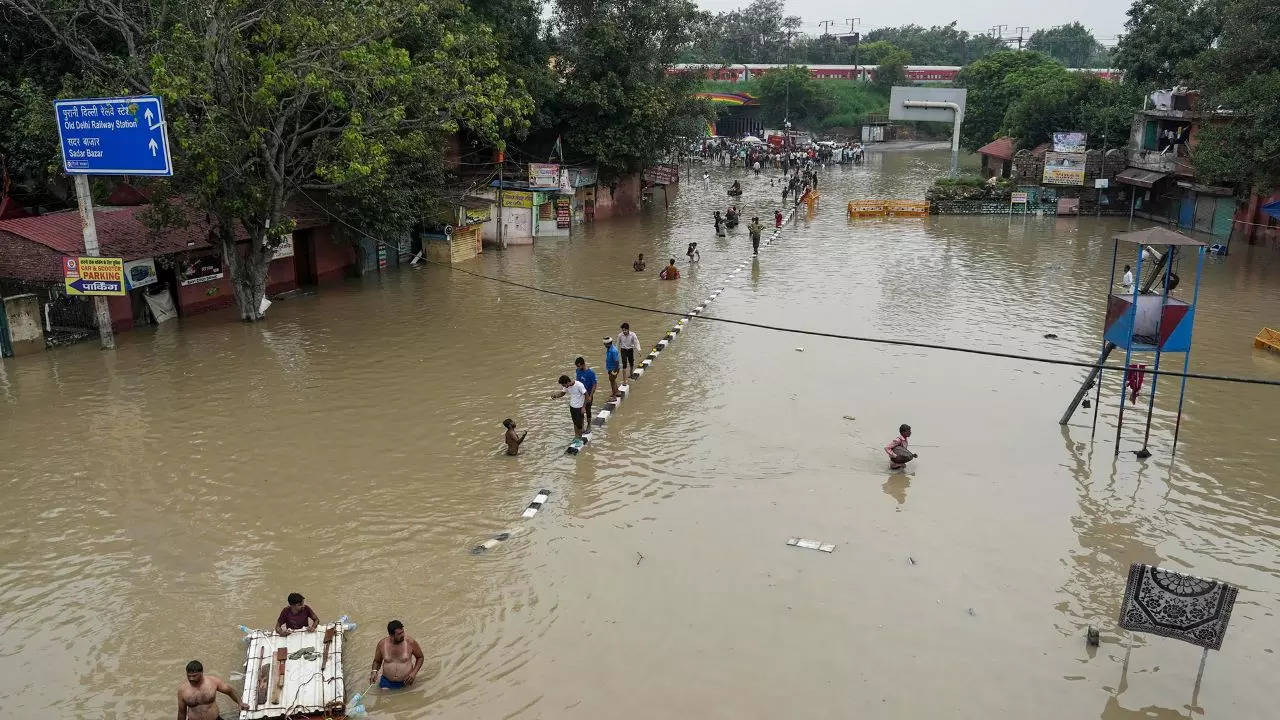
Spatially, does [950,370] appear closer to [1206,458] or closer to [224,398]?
[1206,458]

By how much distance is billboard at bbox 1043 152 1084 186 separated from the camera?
4095cm

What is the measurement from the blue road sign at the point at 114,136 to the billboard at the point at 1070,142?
37411mm

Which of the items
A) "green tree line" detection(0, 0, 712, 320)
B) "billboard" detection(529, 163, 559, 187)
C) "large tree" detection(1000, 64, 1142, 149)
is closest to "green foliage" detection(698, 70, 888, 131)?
"large tree" detection(1000, 64, 1142, 149)

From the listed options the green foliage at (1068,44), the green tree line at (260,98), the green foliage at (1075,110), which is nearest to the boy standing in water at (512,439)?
the green tree line at (260,98)

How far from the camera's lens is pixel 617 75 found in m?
35.4

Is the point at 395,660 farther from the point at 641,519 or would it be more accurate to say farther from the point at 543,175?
the point at 543,175

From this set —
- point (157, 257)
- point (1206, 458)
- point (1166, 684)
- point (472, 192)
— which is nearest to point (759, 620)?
point (1166, 684)

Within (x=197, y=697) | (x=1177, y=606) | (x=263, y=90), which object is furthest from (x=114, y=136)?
(x=1177, y=606)

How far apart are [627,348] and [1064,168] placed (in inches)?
1265

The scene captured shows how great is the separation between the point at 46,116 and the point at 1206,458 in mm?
22033

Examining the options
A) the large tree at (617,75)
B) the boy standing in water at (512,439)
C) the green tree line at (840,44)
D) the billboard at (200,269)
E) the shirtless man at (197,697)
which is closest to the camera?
the shirtless man at (197,697)

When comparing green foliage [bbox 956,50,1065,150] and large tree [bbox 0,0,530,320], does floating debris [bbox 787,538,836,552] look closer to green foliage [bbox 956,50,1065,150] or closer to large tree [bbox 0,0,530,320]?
large tree [bbox 0,0,530,320]

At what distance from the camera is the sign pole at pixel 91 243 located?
17516mm

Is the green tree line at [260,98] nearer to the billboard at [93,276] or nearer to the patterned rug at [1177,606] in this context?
the billboard at [93,276]
